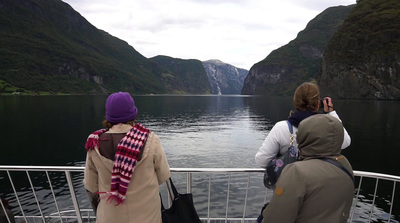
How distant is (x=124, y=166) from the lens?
2.65 metres

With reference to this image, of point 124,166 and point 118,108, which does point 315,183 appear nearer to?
point 124,166

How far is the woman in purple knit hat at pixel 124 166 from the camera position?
8.79 feet

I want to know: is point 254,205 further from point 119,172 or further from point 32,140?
point 32,140

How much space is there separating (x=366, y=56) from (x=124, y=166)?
14263cm

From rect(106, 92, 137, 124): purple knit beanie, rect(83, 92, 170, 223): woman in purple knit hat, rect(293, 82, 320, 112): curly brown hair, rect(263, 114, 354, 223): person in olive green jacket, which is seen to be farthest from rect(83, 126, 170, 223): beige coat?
rect(293, 82, 320, 112): curly brown hair

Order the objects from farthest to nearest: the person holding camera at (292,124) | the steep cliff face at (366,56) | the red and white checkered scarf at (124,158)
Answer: the steep cliff face at (366,56) → the person holding camera at (292,124) → the red and white checkered scarf at (124,158)

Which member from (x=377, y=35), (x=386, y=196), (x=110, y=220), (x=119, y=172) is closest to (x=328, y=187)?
(x=119, y=172)

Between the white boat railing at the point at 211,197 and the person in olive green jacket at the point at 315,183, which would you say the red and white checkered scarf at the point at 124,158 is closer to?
the person in olive green jacket at the point at 315,183

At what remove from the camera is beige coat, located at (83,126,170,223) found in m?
2.78

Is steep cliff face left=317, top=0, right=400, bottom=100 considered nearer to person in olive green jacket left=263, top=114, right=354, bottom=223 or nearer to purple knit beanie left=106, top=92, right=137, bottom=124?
person in olive green jacket left=263, top=114, right=354, bottom=223

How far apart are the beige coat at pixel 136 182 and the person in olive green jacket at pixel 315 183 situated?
122cm

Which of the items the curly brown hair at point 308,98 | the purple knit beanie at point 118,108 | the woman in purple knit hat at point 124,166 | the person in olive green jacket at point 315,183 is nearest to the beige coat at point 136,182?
the woman in purple knit hat at point 124,166

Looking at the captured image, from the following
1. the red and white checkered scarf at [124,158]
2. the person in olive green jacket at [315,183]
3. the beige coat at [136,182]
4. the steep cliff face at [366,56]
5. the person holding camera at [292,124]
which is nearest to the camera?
the person in olive green jacket at [315,183]

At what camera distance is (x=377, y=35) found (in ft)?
391
